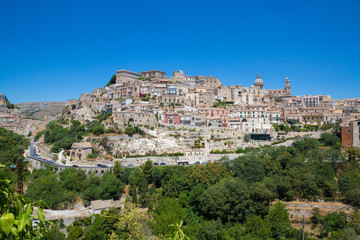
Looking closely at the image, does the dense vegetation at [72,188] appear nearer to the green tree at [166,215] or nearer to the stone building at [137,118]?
the green tree at [166,215]

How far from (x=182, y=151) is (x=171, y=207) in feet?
57.3

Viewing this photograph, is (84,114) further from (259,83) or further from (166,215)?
(259,83)

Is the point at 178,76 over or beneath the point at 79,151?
over

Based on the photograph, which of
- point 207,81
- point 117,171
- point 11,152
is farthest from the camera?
point 207,81

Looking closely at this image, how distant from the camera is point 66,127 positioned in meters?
55.0

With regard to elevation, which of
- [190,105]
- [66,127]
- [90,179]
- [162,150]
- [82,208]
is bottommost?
[82,208]

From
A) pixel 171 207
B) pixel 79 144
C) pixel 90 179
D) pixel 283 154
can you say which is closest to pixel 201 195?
pixel 171 207

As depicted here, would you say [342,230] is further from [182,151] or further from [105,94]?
[105,94]

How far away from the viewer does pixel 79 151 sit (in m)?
41.2

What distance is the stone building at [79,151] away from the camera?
135ft

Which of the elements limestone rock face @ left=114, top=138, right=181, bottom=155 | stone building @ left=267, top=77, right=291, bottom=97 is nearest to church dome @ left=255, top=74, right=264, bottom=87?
stone building @ left=267, top=77, right=291, bottom=97

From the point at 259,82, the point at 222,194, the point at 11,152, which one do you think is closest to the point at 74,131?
the point at 11,152

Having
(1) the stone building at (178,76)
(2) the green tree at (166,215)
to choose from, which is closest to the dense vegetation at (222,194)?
(2) the green tree at (166,215)

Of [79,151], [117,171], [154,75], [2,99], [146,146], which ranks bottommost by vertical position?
[117,171]
